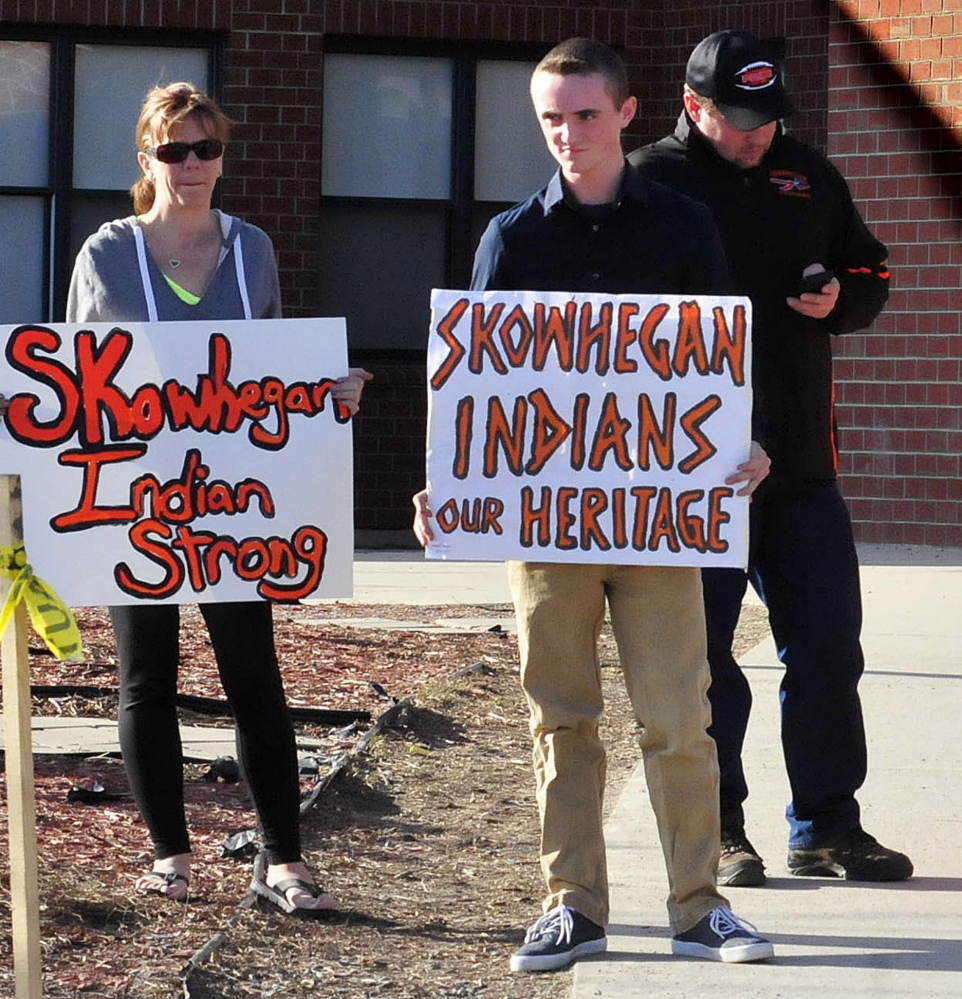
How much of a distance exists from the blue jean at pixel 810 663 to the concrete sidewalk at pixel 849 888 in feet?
0.77

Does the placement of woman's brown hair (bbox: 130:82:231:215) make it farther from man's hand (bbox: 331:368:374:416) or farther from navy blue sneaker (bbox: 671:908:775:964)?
navy blue sneaker (bbox: 671:908:775:964)

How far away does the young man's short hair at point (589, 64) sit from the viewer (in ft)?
13.3

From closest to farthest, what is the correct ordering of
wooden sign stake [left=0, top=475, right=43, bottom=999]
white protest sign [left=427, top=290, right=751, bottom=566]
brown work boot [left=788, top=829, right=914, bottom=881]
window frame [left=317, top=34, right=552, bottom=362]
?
→ wooden sign stake [left=0, top=475, right=43, bottom=999] < white protest sign [left=427, top=290, right=751, bottom=566] < brown work boot [left=788, top=829, right=914, bottom=881] < window frame [left=317, top=34, right=552, bottom=362]

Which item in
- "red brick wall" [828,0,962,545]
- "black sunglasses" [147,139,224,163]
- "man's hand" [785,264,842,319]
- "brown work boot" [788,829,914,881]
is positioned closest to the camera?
"black sunglasses" [147,139,224,163]

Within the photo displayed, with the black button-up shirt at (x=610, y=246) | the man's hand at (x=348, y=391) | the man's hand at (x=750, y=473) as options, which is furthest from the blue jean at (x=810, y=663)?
the man's hand at (x=348, y=391)

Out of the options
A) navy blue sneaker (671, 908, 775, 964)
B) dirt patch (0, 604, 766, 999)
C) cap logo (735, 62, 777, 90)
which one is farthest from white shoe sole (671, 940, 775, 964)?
cap logo (735, 62, 777, 90)

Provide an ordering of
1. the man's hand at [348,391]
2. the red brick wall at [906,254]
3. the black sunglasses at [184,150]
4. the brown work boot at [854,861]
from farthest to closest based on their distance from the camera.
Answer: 1. the red brick wall at [906,254]
2. the brown work boot at [854,861]
3. the black sunglasses at [184,150]
4. the man's hand at [348,391]

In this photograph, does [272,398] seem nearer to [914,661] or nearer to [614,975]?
[614,975]

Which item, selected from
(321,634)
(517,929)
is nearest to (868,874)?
(517,929)

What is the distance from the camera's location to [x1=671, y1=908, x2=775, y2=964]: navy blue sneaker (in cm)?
420

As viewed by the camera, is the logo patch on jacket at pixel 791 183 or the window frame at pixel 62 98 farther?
the window frame at pixel 62 98

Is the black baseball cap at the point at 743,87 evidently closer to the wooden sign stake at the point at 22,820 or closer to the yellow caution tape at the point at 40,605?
the yellow caution tape at the point at 40,605

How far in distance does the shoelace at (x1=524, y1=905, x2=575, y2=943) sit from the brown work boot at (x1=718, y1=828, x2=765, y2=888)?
0.74 meters

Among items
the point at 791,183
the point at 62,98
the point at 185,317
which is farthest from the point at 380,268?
the point at 185,317
